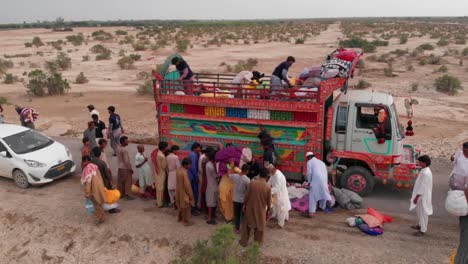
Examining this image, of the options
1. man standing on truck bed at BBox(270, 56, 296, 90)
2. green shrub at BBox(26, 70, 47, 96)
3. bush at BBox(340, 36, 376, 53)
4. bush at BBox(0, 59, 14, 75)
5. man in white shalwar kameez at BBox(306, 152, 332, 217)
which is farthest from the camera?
bush at BBox(340, 36, 376, 53)

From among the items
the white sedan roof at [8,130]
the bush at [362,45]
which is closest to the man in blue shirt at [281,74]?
the white sedan roof at [8,130]

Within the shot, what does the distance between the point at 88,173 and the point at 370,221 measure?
5326mm

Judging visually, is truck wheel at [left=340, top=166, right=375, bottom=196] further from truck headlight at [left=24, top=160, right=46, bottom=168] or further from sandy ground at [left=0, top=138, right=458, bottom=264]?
truck headlight at [left=24, top=160, right=46, bottom=168]

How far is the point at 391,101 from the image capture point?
340 inches

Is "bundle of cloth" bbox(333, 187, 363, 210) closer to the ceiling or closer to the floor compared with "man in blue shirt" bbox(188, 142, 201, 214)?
closer to the floor

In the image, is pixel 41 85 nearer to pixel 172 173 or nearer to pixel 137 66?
pixel 137 66

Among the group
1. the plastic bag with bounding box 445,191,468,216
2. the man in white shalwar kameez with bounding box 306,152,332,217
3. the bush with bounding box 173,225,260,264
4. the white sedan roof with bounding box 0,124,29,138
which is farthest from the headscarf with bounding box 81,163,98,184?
the plastic bag with bounding box 445,191,468,216

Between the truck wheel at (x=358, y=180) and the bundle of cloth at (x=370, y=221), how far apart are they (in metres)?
1.04

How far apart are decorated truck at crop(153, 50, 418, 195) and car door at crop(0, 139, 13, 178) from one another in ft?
13.7

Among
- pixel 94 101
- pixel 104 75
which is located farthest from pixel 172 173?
pixel 104 75

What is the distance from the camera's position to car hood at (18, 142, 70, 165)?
9762 millimetres

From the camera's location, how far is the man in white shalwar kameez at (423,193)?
6820 mm

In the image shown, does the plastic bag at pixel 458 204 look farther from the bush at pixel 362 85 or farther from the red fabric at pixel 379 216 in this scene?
the bush at pixel 362 85

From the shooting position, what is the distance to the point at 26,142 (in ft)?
33.9
